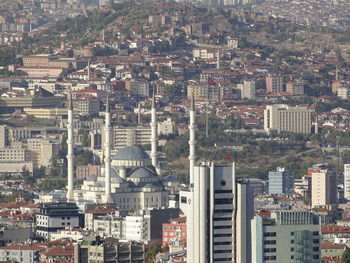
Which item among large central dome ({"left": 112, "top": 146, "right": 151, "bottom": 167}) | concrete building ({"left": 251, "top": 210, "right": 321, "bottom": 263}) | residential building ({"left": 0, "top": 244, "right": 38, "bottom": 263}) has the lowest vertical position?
large central dome ({"left": 112, "top": 146, "right": 151, "bottom": 167})

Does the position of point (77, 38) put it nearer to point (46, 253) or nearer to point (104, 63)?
point (104, 63)

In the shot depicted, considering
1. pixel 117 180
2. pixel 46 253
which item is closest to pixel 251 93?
pixel 117 180

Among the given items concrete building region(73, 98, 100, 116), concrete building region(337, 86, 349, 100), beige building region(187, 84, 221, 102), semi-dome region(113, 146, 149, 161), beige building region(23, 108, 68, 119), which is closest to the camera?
semi-dome region(113, 146, 149, 161)

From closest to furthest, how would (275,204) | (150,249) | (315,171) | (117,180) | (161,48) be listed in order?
(150,249) → (275,204) → (117,180) → (315,171) → (161,48)

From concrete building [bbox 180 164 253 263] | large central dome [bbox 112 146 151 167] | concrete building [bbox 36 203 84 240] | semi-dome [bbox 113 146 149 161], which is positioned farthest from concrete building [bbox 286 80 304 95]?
concrete building [bbox 180 164 253 263]

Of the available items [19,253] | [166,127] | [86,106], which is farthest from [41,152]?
[19,253]

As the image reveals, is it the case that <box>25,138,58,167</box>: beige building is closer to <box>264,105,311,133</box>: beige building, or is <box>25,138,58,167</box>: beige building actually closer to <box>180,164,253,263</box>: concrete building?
<box>264,105,311,133</box>: beige building
